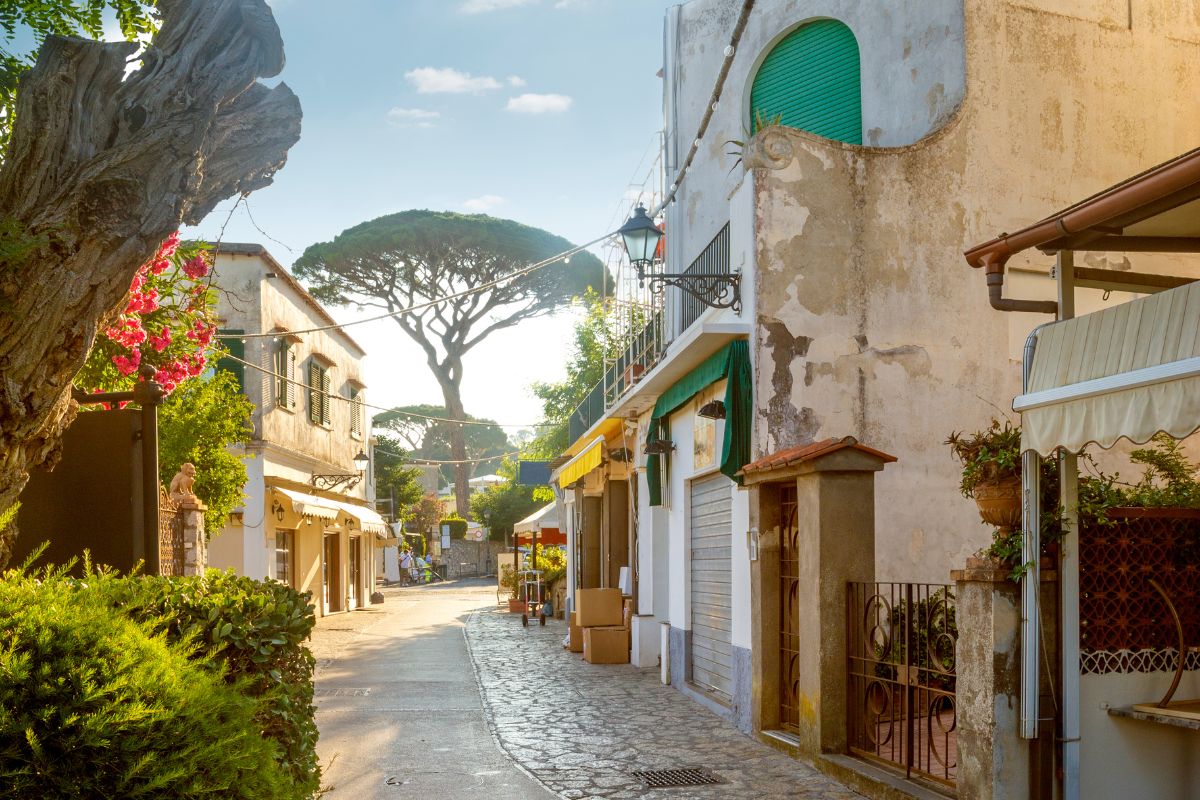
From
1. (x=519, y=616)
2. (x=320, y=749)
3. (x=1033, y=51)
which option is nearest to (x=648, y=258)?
(x=1033, y=51)

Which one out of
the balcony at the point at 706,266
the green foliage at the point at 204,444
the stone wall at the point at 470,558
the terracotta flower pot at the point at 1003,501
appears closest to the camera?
the terracotta flower pot at the point at 1003,501

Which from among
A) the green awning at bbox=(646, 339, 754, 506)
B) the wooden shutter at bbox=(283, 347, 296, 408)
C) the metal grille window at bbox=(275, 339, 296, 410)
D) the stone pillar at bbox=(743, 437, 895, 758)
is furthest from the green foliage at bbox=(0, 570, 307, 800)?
the wooden shutter at bbox=(283, 347, 296, 408)

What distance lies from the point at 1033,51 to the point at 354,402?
2510cm

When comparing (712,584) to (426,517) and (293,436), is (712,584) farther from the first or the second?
(426,517)

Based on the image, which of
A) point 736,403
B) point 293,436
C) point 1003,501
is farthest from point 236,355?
point 1003,501

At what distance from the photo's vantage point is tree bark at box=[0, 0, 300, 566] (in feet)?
20.1

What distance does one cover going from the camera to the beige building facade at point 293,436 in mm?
23234

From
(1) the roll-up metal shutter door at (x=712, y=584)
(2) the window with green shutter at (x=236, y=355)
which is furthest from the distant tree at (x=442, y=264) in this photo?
(1) the roll-up metal shutter door at (x=712, y=584)

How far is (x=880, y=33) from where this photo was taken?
12.1 m

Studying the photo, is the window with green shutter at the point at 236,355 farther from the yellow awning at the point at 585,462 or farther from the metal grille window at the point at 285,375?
the yellow awning at the point at 585,462

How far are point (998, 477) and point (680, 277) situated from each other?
5.26 m

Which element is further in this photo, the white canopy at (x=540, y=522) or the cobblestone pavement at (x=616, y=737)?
the white canopy at (x=540, y=522)

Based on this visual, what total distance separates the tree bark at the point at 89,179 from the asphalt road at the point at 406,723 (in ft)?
10.6

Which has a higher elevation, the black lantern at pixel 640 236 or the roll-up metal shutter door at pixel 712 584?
the black lantern at pixel 640 236
